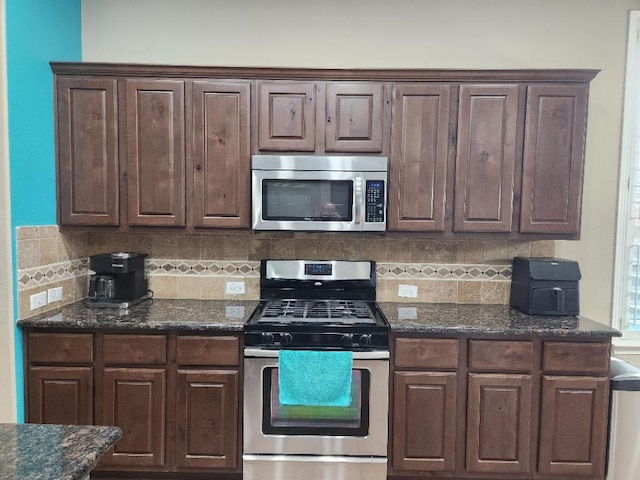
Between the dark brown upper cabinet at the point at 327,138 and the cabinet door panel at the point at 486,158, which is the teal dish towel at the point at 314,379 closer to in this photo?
the dark brown upper cabinet at the point at 327,138

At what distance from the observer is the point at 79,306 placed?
8.94 feet

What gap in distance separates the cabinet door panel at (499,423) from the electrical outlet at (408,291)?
28.8 inches

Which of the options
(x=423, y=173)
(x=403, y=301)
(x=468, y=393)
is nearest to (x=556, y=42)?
(x=423, y=173)

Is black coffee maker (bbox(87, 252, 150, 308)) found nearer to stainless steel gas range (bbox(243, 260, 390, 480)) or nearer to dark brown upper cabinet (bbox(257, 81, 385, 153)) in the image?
stainless steel gas range (bbox(243, 260, 390, 480))

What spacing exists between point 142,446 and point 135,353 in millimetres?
508

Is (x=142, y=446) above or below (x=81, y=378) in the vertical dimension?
below

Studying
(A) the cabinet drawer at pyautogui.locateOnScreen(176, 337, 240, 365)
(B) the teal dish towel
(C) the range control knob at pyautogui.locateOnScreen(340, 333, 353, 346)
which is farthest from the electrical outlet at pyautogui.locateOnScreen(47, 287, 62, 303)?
(C) the range control knob at pyautogui.locateOnScreen(340, 333, 353, 346)

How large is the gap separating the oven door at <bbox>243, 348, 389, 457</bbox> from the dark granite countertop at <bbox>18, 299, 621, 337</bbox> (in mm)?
251

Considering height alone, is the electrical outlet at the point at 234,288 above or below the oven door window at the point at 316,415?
above

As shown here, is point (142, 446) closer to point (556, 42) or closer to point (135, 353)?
point (135, 353)

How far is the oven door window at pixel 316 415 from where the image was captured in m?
2.35

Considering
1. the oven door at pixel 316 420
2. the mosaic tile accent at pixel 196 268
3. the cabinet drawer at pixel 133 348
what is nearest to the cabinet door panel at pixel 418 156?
the oven door at pixel 316 420

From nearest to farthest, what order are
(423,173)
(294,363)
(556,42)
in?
1. (294,363)
2. (423,173)
3. (556,42)

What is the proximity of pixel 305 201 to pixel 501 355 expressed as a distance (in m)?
1.39
